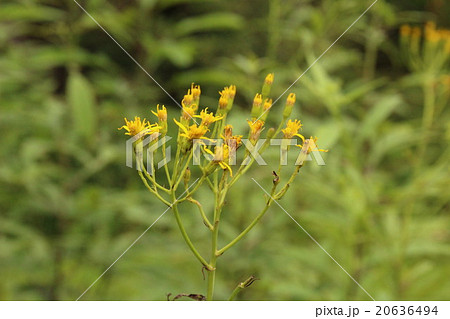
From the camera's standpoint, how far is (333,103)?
3.53ft

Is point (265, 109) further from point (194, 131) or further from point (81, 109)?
point (81, 109)

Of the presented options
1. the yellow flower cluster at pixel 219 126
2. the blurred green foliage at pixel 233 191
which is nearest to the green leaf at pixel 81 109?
the blurred green foliage at pixel 233 191

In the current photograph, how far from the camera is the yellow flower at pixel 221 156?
1.42 feet

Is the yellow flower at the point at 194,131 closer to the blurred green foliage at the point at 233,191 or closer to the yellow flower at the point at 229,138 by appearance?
the yellow flower at the point at 229,138

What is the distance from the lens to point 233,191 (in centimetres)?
129

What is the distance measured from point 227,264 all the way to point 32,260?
0.50 metres

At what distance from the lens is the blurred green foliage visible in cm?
113

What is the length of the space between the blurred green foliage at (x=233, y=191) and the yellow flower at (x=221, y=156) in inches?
20.5
